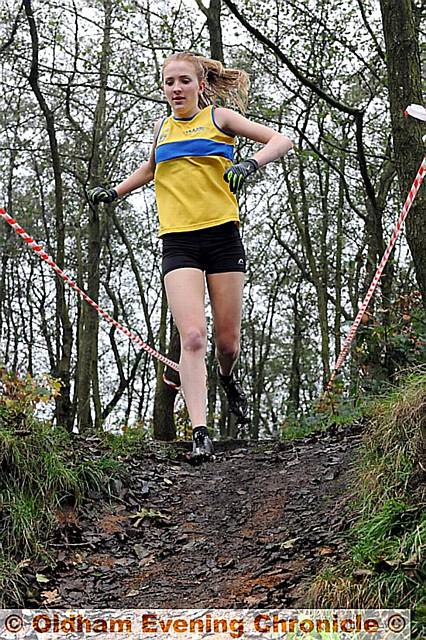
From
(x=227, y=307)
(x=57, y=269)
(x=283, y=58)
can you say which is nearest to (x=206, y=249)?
(x=227, y=307)

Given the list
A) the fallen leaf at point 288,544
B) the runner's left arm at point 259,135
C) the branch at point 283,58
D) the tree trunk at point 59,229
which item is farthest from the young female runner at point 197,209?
the tree trunk at point 59,229

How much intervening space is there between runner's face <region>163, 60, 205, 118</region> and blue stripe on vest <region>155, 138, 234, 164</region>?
0.72 feet

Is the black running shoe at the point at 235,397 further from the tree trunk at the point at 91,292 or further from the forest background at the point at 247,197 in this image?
the tree trunk at the point at 91,292

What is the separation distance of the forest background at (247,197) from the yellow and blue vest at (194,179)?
3.98ft

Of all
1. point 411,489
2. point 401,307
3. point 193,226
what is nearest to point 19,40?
point 401,307

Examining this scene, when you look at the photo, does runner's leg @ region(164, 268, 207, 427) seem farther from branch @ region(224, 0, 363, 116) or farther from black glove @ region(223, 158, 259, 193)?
branch @ region(224, 0, 363, 116)

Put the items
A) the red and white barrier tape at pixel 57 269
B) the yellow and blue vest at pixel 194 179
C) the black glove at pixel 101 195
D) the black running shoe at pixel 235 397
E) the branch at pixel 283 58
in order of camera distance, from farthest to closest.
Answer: the branch at pixel 283 58 → the red and white barrier tape at pixel 57 269 → the black running shoe at pixel 235 397 → the black glove at pixel 101 195 → the yellow and blue vest at pixel 194 179

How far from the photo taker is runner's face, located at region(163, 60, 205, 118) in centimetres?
465

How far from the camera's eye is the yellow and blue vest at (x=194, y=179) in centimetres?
456

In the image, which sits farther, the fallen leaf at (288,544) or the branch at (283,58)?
the branch at (283,58)

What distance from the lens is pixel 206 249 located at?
15.2 ft

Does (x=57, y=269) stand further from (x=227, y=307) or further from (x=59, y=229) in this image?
(x=59, y=229)

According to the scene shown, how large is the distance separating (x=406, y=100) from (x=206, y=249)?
1683 mm

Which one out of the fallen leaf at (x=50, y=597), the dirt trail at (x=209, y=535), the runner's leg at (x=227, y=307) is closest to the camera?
the dirt trail at (x=209, y=535)
